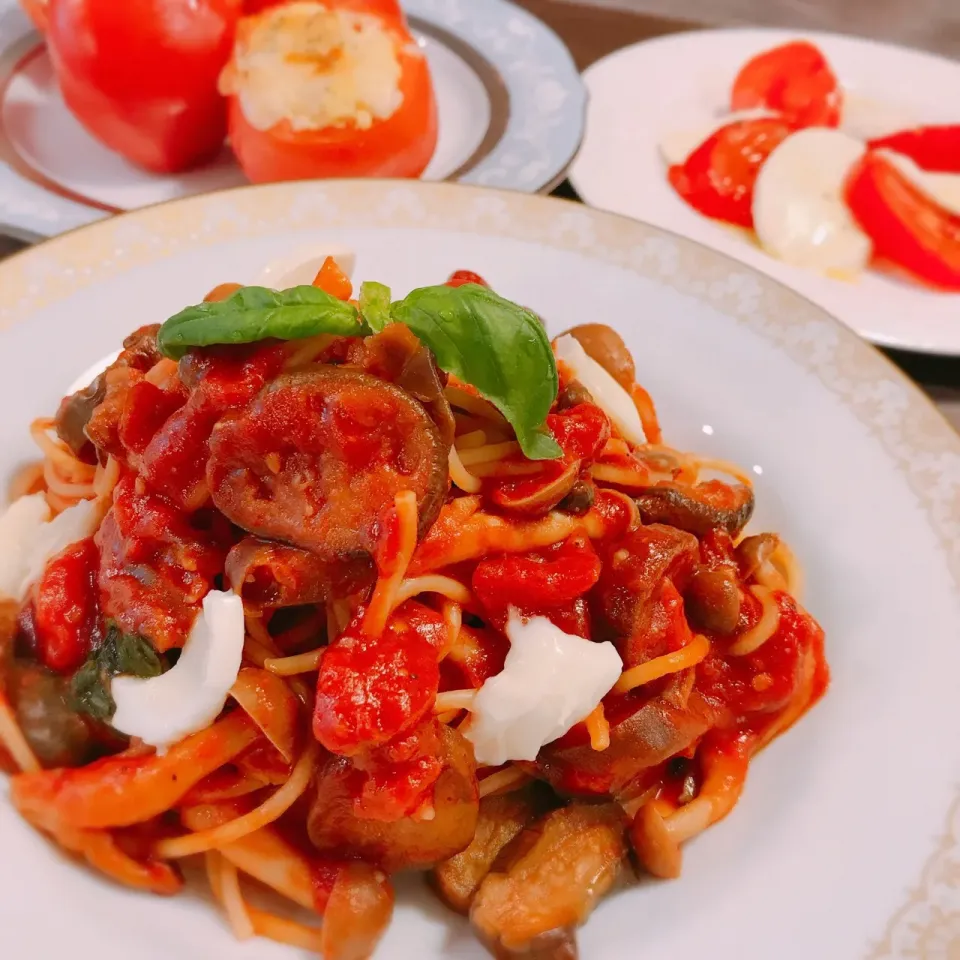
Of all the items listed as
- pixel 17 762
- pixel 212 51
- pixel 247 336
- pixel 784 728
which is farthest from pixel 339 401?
pixel 212 51

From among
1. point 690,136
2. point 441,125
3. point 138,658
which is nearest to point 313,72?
point 441,125

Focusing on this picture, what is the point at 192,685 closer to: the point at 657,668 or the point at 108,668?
the point at 108,668

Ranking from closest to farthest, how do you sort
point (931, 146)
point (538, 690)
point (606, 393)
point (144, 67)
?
point (538, 690)
point (606, 393)
point (144, 67)
point (931, 146)

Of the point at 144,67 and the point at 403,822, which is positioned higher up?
the point at 144,67

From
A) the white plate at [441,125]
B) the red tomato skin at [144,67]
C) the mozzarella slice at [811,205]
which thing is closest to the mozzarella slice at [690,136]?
the mozzarella slice at [811,205]

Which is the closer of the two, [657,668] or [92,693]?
[92,693]

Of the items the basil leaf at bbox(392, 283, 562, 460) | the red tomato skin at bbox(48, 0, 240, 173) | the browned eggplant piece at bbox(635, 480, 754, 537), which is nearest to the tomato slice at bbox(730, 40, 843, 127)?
the red tomato skin at bbox(48, 0, 240, 173)
